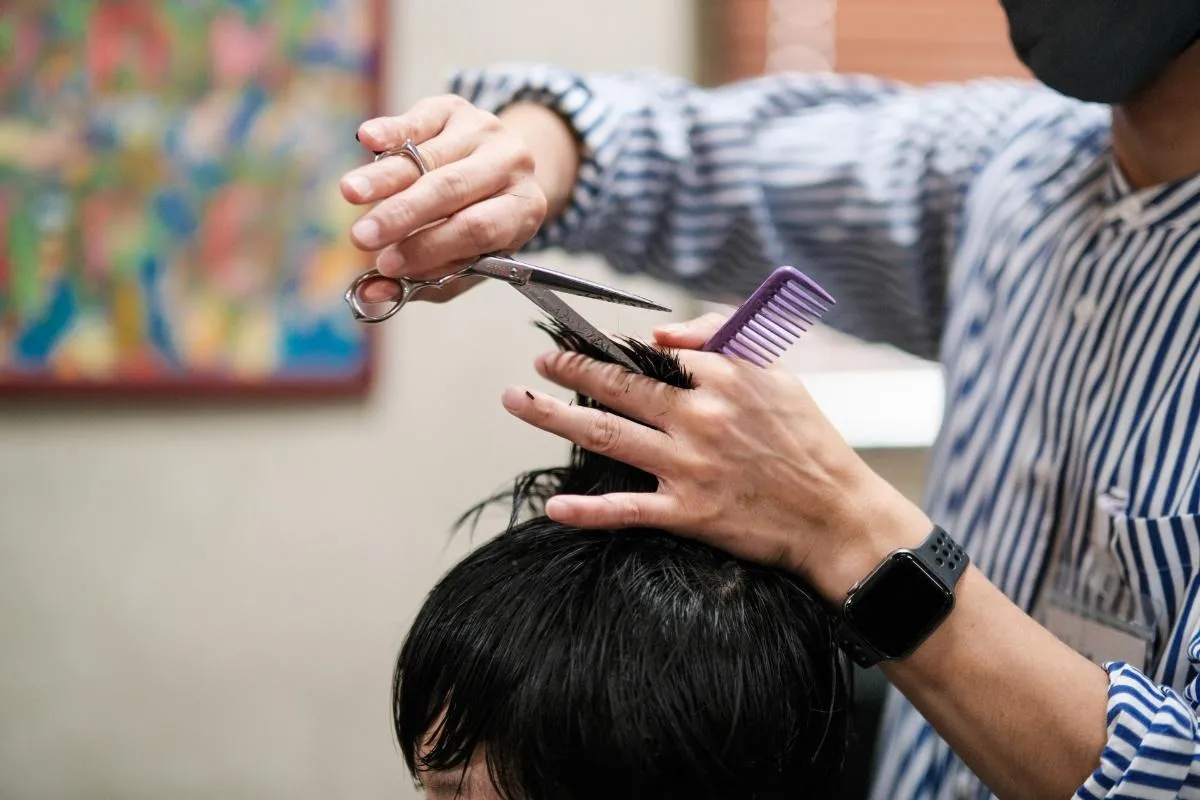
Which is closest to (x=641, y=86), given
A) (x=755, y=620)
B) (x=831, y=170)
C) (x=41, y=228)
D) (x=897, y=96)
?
(x=831, y=170)

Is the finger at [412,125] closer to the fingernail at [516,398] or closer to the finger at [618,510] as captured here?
the fingernail at [516,398]

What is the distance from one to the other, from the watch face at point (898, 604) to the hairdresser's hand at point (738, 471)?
0.02 meters

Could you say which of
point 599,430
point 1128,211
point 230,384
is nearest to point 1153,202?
point 1128,211

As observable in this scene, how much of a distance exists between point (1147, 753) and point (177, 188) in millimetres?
2053

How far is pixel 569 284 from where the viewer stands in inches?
35.4

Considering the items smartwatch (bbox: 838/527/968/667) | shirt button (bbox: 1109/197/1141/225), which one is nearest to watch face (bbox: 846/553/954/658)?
smartwatch (bbox: 838/527/968/667)

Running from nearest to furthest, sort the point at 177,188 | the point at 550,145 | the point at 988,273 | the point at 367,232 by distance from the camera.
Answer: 1. the point at 367,232
2. the point at 550,145
3. the point at 988,273
4. the point at 177,188

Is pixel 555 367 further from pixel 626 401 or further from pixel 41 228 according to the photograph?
pixel 41 228

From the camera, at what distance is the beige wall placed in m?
2.25

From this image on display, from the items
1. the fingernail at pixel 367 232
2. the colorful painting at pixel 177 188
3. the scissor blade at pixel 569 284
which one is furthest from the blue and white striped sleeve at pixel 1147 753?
the colorful painting at pixel 177 188

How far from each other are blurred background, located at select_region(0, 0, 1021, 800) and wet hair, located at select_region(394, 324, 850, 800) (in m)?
1.23

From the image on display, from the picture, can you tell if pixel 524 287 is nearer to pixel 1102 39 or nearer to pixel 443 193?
pixel 443 193

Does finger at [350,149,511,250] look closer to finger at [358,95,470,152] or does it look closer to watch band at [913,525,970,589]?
finger at [358,95,470,152]

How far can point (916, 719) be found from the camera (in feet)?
4.11
